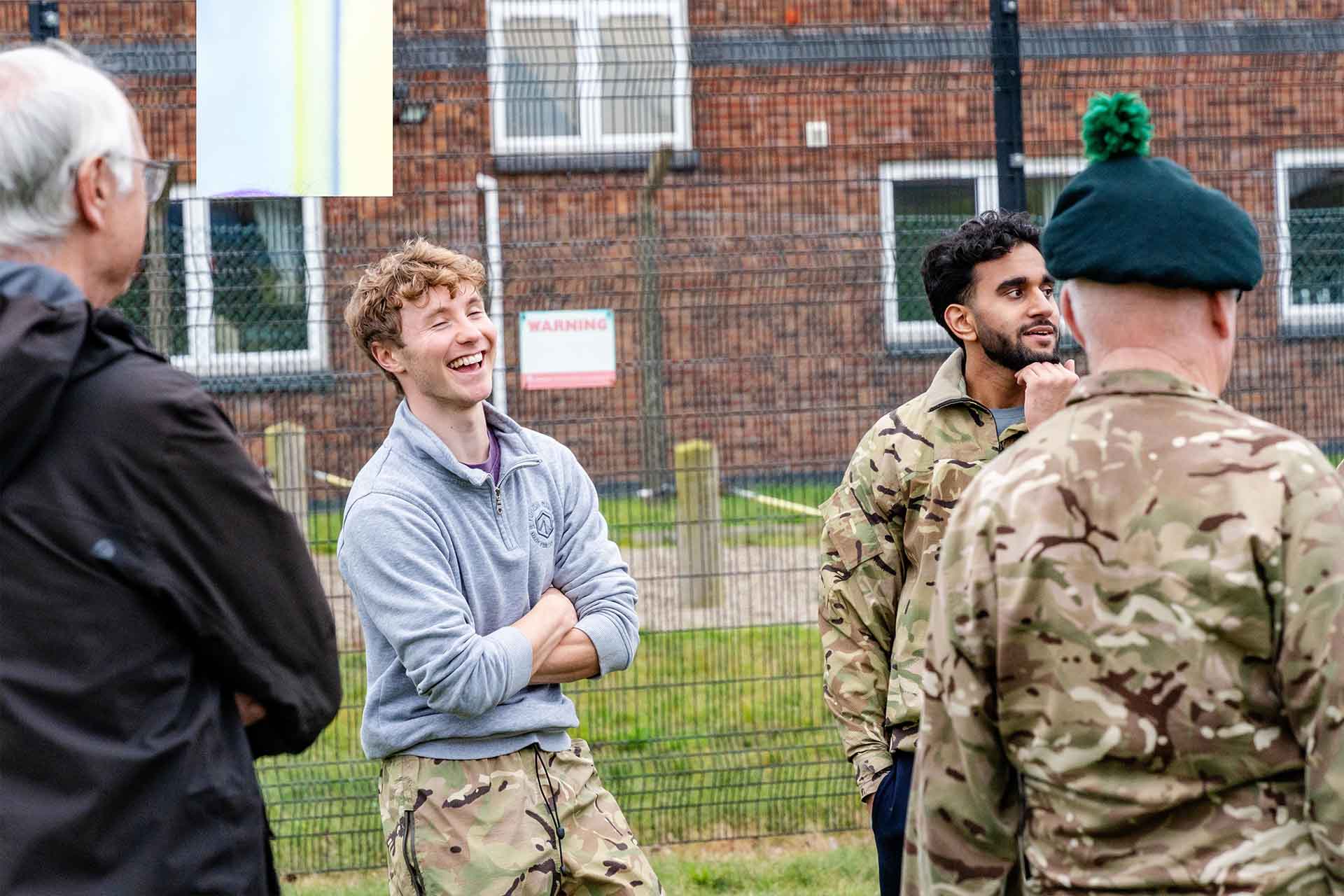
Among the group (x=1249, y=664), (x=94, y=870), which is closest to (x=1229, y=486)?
(x=1249, y=664)

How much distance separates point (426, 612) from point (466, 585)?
0.61ft

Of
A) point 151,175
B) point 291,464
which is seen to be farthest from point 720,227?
point 151,175

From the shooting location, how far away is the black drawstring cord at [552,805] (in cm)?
358

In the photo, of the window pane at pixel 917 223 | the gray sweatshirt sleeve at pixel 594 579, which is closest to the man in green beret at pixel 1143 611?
the gray sweatshirt sleeve at pixel 594 579

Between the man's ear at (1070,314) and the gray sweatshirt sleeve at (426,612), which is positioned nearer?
the man's ear at (1070,314)

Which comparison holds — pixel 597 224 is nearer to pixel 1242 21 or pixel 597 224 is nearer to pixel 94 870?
pixel 1242 21

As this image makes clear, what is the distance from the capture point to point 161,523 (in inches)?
87.8

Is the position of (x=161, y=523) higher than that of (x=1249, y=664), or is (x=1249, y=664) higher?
Answer: (x=161, y=523)

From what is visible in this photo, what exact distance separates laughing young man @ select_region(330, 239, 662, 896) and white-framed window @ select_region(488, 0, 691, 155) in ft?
7.77

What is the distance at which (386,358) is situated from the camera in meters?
3.87

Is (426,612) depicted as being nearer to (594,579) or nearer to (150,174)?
(594,579)

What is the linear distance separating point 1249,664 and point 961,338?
6.43 feet

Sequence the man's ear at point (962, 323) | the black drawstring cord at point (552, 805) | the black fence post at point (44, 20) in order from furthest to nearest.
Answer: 1. the black fence post at point (44, 20)
2. the man's ear at point (962, 323)
3. the black drawstring cord at point (552, 805)

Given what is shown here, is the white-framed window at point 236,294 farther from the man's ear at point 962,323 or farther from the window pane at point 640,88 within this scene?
the man's ear at point 962,323
